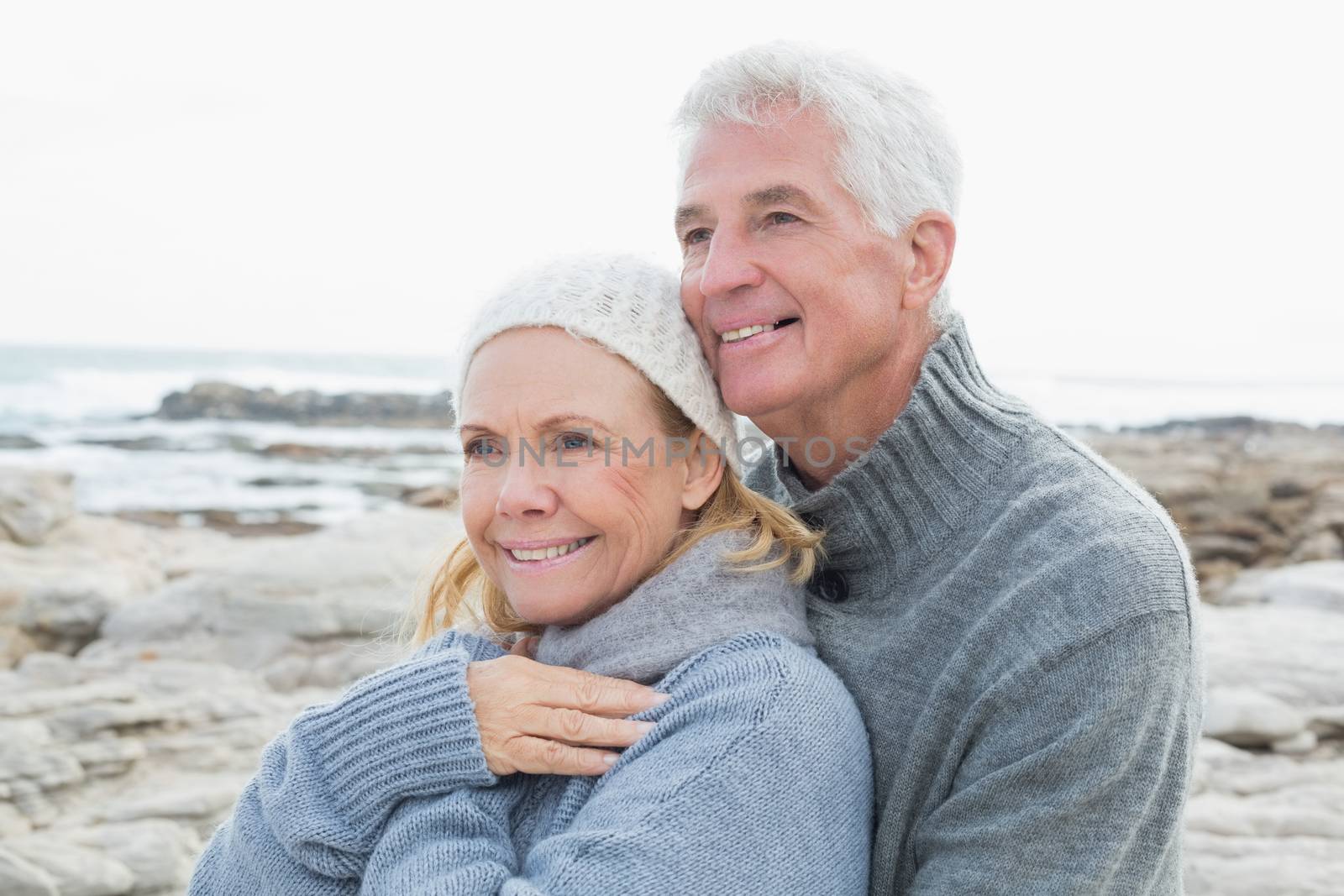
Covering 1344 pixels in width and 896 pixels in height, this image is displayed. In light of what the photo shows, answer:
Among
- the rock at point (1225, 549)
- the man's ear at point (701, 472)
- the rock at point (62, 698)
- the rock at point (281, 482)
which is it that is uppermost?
the man's ear at point (701, 472)

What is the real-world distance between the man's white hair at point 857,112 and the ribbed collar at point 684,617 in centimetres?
74

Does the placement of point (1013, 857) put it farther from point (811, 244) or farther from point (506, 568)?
point (811, 244)

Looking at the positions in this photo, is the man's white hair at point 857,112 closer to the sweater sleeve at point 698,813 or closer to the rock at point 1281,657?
the sweater sleeve at point 698,813

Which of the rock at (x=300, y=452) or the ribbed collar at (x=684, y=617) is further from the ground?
the ribbed collar at (x=684, y=617)

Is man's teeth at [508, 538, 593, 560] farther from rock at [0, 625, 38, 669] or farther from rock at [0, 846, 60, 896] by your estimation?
rock at [0, 625, 38, 669]

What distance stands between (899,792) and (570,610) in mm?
687

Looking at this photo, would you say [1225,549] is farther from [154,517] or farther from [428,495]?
[154,517]

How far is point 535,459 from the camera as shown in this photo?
2.06 m

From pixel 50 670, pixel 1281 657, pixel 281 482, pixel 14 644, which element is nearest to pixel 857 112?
pixel 1281 657

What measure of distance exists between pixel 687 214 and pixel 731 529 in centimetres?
68

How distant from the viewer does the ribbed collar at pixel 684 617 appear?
2.02 metres

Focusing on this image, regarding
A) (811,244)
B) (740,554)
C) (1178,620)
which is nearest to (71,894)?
(740,554)

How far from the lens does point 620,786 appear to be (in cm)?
176

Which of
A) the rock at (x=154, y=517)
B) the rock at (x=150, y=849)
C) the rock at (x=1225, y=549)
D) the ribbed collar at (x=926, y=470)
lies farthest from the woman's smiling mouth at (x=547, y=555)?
the rock at (x=154, y=517)
